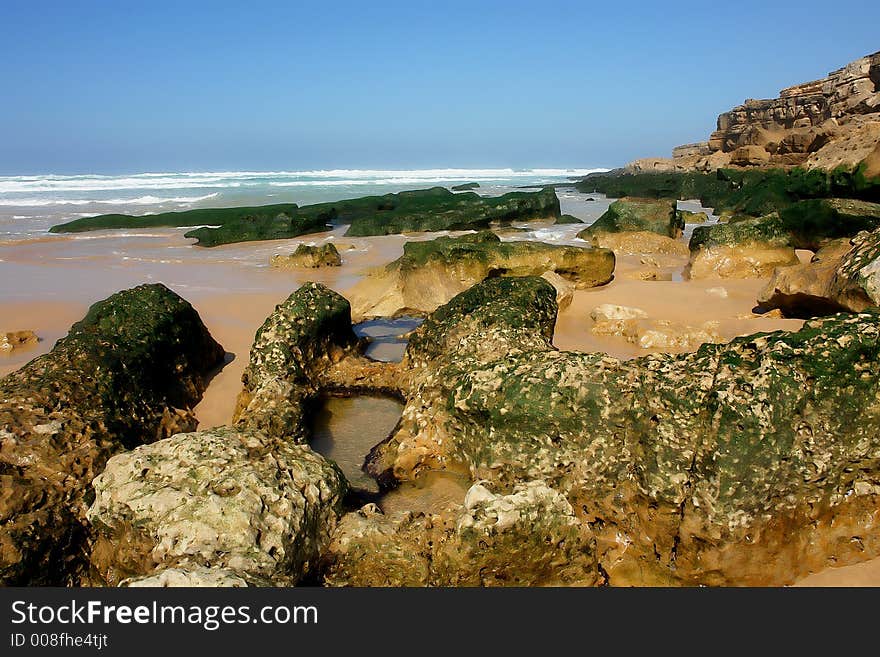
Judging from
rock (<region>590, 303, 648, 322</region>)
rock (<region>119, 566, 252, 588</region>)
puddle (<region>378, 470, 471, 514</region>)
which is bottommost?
puddle (<region>378, 470, 471, 514</region>)

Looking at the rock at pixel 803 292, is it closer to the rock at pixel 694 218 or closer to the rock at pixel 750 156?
the rock at pixel 694 218

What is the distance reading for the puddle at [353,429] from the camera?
146 inches

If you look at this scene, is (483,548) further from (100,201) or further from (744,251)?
(100,201)

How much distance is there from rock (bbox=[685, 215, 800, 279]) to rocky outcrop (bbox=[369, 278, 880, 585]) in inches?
205

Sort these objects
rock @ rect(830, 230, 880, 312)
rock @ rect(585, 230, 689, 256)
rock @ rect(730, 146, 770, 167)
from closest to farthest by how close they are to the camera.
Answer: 1. rock @ rect(830, 230, 880, 312)
2. rock @ rect(585, 230, 689, 256)
3. rock @ rect(730, 146, 770, 167)

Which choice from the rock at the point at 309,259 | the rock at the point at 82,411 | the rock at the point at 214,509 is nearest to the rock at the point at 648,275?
the rock at the point at 309,259

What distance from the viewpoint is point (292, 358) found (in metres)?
4.46

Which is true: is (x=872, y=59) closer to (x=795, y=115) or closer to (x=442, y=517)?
(x=795, y=115)

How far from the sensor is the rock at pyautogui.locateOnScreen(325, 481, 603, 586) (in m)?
2.56

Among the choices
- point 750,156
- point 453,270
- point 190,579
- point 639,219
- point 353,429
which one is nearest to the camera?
point 190,579

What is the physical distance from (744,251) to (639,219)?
3388mm

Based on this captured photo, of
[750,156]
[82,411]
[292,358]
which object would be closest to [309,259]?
[292,358]

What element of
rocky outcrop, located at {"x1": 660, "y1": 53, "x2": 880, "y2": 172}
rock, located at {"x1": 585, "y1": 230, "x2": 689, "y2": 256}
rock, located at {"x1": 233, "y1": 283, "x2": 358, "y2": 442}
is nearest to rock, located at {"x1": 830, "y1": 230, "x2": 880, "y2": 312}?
rock, located at {"x1": 233, "y1": 283, "x2": 358, "y2": 442}

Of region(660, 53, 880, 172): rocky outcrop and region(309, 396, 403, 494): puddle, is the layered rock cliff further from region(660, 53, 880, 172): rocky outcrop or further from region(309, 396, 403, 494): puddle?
region(309, 396, 403, 494): puddle
